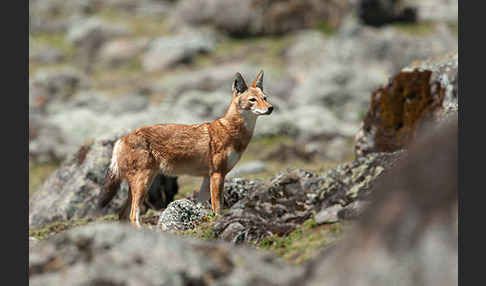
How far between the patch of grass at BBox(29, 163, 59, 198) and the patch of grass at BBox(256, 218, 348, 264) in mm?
15025

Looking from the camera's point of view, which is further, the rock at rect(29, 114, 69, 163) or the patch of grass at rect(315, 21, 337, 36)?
the patch of grass at rect(315, 21, 337, 36)

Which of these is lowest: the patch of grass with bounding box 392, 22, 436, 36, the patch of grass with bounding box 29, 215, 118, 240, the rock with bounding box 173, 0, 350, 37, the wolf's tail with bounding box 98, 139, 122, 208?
the patch of grass with bounding box 29, 215, 118, 240

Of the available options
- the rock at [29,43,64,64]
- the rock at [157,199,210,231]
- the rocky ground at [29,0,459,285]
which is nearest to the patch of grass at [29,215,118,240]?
the rocky ground at [29,0,459,285]

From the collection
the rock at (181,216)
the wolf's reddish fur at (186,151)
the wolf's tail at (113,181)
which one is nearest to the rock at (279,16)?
the wolf's reddish fur at (186,151)

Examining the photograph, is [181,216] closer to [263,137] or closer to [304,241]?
[304,241]

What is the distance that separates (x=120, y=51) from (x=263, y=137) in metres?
18.1

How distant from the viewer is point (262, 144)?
26.0 meters

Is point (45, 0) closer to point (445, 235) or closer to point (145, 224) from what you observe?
point (145, 224)

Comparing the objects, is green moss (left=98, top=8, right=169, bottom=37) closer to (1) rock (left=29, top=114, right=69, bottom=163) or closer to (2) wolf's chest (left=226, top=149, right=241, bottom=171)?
(1) rock (left=29, top=114, right=69, bottom=163)

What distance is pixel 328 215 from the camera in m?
7.52

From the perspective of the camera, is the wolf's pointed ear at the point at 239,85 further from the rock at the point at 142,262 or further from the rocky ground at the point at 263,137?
the rock at the point at 142,262

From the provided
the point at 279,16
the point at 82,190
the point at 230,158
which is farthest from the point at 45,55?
the point at 230,158

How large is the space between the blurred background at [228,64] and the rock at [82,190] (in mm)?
7200

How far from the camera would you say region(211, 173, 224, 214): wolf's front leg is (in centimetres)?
1116
